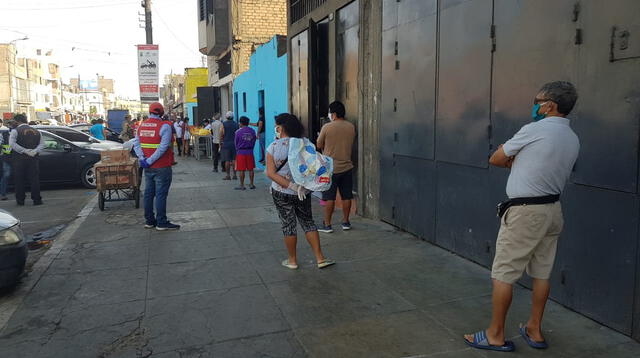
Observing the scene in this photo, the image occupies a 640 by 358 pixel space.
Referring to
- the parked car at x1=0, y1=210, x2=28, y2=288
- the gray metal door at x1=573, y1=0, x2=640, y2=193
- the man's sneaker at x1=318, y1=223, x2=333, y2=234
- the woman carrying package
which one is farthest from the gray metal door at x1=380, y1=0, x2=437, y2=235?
the parked car at x1=0, y1=210, x2=28, y2=288

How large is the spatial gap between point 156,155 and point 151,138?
264 millimetres

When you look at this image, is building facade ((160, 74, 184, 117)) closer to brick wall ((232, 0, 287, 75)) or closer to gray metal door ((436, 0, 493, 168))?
brick wall ((232, 0, 287, 75))

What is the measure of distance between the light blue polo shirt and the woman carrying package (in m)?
2.30

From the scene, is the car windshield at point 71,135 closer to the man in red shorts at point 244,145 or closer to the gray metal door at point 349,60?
the man in red shorts at point 244,145

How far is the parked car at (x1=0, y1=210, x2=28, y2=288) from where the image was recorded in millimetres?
4531

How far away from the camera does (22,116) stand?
392 inches

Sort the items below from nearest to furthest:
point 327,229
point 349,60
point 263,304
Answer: point 263,304 → point 327,229 → point 349,60

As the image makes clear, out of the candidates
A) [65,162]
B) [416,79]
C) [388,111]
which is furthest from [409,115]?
[65,162]

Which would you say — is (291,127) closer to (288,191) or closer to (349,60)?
(288,191)

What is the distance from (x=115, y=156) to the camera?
8.95 metres

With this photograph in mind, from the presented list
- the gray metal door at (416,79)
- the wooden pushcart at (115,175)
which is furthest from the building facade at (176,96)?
the gray metal door at (416,79)

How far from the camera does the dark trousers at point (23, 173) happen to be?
32.0ft

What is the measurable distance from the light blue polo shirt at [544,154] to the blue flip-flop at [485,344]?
1.02m

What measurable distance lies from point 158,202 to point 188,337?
3.80 m
